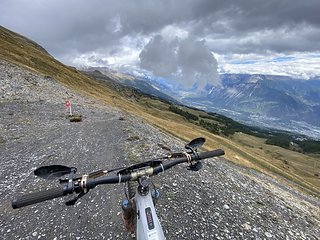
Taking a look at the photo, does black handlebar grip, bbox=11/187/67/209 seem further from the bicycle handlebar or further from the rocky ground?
the rocky ground

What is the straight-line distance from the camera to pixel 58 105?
145ft

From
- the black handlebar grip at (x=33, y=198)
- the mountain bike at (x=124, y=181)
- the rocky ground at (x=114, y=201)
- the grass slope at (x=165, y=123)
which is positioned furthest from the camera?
the grass slope at (x=165, y=123)

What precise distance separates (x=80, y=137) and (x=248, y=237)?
1756cm

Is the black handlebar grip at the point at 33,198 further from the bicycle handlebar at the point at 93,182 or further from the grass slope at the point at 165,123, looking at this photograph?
the grass slope at the point at 165,123

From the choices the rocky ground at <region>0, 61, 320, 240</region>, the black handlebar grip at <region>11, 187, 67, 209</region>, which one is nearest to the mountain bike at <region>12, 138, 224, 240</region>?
the black handlebar grip at <region>11, 187, 67, 209</region>

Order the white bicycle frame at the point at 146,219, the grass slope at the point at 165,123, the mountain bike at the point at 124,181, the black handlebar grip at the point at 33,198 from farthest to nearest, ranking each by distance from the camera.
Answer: the grass slope at the point at 165,123
the white bicycle frame at the point at 146,219
the mountain bike at the point at 124,181
the black handlebar grip at the point at 33,198

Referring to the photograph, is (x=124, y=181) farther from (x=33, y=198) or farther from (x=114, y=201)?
(x=114, y=201)

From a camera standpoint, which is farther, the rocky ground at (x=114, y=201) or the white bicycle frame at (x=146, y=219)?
the rocky ground at (x=114, y=201)

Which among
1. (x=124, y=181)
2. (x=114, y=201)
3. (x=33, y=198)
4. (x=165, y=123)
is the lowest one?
(x=165, y=123)

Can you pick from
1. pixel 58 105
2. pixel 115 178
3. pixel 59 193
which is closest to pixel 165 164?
pixel 115 178

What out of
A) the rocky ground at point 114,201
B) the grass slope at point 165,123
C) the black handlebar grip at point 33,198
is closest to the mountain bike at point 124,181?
the black handlebar grip at point 33,198

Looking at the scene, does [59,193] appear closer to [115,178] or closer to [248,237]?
[115,178]

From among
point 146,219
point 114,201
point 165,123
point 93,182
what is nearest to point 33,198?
point 93,182

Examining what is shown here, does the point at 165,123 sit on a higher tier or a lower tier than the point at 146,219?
lower
